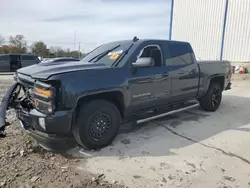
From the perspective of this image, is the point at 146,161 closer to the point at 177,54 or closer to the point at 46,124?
the point at 46,124

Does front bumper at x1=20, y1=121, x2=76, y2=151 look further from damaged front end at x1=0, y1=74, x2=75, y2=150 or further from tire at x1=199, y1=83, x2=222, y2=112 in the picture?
tire at x1=199, y1=83, x2=222, y2=112

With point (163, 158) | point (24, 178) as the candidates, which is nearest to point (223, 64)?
point (163, 158)

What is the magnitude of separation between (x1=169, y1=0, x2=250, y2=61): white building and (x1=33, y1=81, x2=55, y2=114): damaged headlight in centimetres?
1571

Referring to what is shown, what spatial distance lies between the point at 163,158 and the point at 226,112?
3.50 m

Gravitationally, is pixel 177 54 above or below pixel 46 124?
above

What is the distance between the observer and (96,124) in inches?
147

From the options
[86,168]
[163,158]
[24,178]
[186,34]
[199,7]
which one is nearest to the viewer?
[24,178]

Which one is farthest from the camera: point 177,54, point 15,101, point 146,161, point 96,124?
point 177,54

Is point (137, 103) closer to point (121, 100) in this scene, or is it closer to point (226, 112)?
point (121, 100)

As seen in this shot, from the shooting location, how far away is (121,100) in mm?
4008

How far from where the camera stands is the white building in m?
15.6

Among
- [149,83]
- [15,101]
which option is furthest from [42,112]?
[149,83]

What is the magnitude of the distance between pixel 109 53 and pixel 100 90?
3.84 feet

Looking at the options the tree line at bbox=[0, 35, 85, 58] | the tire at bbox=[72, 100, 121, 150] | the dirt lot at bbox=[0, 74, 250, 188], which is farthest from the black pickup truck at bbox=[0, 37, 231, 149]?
the tree line at bbox=[0, 35, 85, 58]
